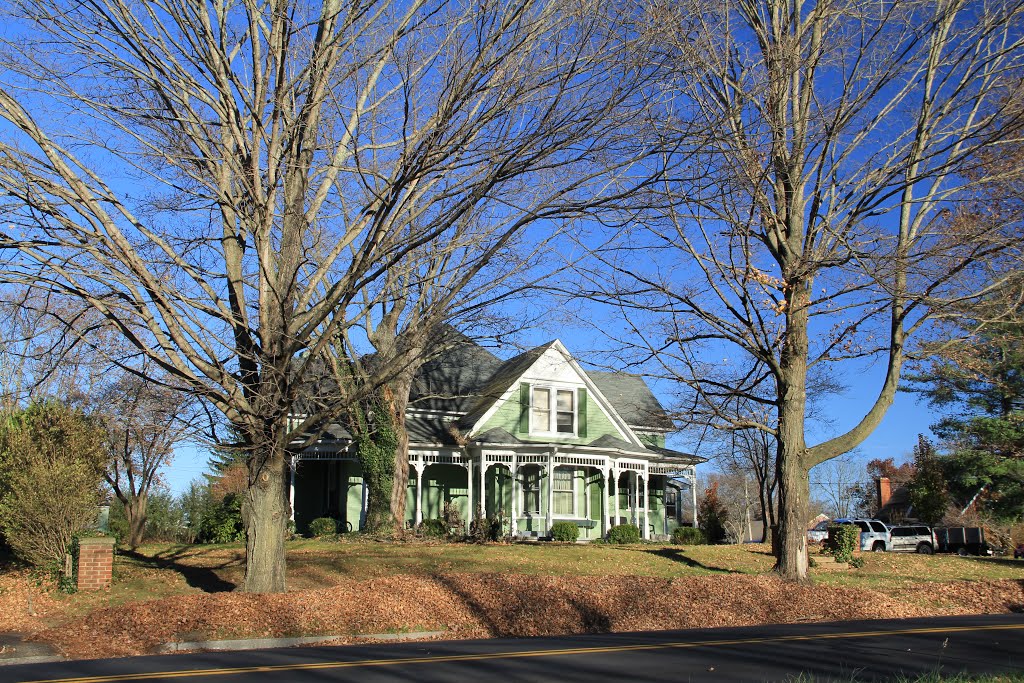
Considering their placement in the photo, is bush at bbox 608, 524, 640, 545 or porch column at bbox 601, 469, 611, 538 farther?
porch column at bbox 601, 469, 611, 538

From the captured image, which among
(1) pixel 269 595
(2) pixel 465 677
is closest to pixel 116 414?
(1) pixel 269 595

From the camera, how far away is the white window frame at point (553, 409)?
30953mm

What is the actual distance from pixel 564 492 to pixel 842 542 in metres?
11.9

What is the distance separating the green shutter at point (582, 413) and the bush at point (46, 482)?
18.1m

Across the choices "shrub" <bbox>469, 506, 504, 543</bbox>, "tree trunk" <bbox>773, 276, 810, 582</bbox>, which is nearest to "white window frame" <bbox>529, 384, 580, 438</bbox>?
"shrub" <bbox>469, 506, 504, 543</bbox>

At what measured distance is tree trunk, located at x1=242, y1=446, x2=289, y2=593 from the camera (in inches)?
497

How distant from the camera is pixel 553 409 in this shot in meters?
31.1

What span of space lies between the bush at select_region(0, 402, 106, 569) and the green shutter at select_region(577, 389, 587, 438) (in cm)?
1806

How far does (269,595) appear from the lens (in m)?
12.6

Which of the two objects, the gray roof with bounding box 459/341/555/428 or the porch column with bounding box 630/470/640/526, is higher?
the gray roof with bounding box 459/341/555/428

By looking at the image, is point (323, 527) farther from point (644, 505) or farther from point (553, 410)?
point (644, 505)

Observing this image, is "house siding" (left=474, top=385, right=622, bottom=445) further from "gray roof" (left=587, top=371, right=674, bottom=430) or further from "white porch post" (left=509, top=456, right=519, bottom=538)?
"gray roof" (left=587, top=371, right=674, bottom=430)

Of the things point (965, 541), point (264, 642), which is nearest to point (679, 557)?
point (264, 642)

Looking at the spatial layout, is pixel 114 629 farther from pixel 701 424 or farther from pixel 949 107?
pixel 949 107
